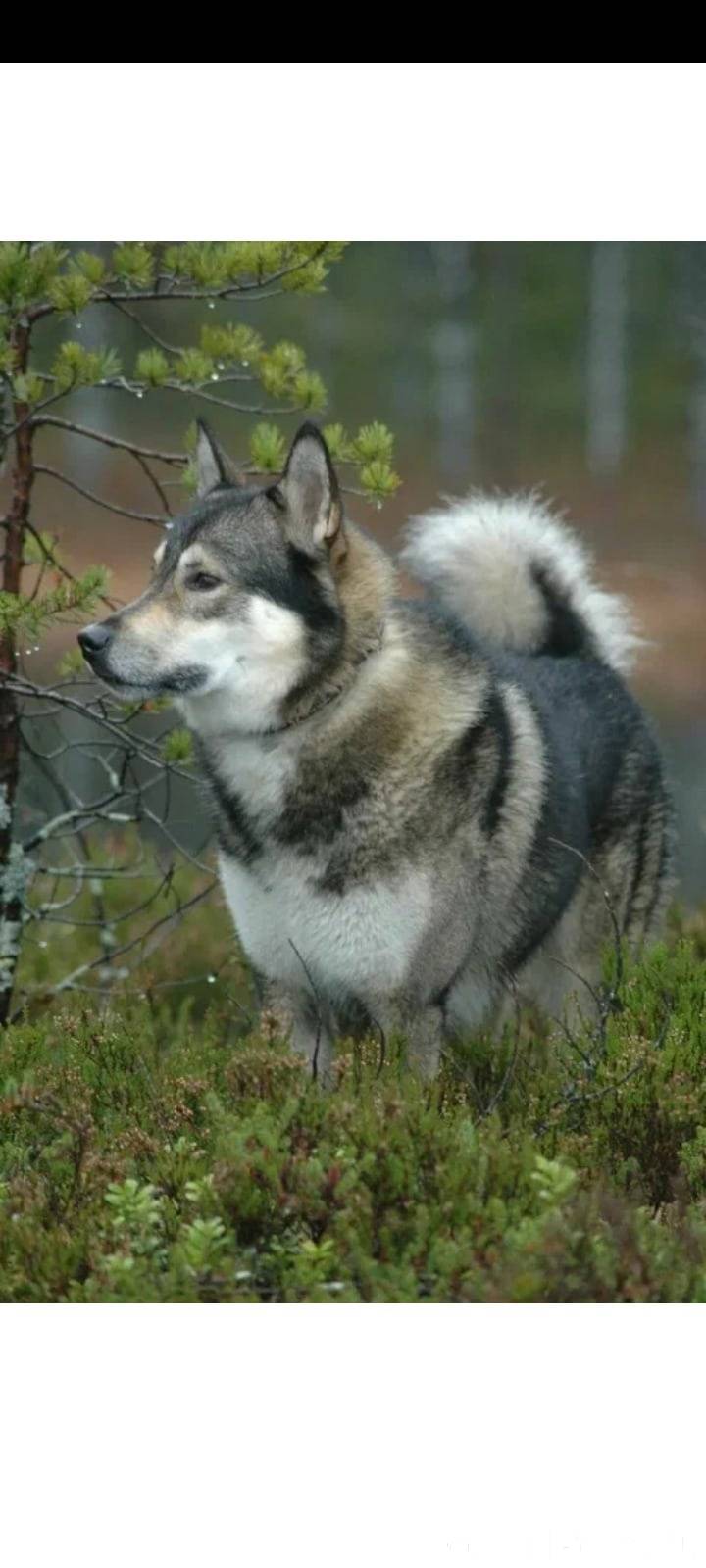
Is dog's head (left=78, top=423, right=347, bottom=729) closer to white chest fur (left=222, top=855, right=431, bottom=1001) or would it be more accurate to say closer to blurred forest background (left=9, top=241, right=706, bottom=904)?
white chest fur (left=222, top=855, right=431, bottom=1001)

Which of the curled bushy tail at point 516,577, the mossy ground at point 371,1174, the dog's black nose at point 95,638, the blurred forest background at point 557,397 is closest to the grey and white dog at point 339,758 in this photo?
the dog's black nose at point 95,638

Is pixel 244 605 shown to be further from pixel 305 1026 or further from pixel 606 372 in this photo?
pixel 606 372

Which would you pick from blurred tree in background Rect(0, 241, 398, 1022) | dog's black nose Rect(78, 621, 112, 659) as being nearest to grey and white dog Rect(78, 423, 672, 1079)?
dog's black nose Rect(78, 621, 112, 659)

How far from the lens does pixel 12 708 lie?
582 centimetres

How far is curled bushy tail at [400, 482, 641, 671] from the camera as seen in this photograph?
240 inches

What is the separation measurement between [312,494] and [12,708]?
63.9 inches

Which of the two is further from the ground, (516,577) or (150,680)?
(516,577)

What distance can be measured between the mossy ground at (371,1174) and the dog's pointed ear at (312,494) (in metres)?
1.34

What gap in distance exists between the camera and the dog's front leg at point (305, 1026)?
16.0 feet

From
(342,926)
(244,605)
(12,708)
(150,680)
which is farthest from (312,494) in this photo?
(12,708)

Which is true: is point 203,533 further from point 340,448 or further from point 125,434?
point 125,434

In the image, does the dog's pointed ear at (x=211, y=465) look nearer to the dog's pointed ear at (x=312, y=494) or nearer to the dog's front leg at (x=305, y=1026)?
the dog's pointed ear at (x=312, y=494)

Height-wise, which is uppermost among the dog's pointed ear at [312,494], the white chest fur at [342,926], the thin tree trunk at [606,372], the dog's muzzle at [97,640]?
the thin tree trunk at [606,372]

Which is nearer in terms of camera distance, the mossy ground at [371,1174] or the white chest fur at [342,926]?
the mossy ground at [371,1174]
